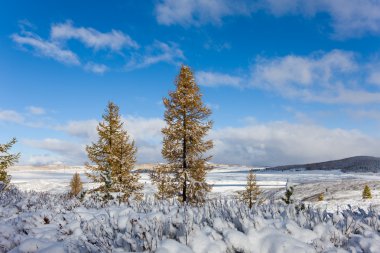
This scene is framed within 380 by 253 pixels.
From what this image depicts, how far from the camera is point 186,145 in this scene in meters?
22.1

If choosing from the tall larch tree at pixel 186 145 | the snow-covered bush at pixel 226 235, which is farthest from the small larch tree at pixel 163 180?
the snow-covered bush at pixel 226 235

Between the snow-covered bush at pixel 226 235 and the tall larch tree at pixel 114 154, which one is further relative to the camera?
the tall larch tree at pixel 114 154

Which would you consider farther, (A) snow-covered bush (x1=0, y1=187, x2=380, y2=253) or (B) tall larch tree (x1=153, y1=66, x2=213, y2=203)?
(B) tall larch tree (x1=153, y1=66, x2=213, y2=203)

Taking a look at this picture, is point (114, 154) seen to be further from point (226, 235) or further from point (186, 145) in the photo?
point (226, 235)

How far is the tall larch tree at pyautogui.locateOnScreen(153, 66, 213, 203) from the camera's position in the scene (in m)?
21.7

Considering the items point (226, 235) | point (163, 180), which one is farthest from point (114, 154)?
point (226, 235)

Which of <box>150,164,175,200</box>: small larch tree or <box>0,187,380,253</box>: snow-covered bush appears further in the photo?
<box>150,164,175,200</box>: small larch tree

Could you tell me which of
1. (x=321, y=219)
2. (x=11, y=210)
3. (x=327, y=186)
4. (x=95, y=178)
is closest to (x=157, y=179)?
(x=95, y=178)

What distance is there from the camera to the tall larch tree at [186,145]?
21734 millimetres

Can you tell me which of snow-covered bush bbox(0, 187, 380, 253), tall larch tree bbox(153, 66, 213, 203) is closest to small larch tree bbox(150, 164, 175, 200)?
tall larch tree bbox(153, 66, 213, 203)

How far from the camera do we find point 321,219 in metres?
4.43

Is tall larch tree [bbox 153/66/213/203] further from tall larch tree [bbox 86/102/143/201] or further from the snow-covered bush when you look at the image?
the snow-covered bush

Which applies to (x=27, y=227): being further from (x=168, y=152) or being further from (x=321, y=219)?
(x=168, y=152)

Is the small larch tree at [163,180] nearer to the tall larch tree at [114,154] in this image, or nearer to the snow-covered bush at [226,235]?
the tall larch tree at [114,154]
